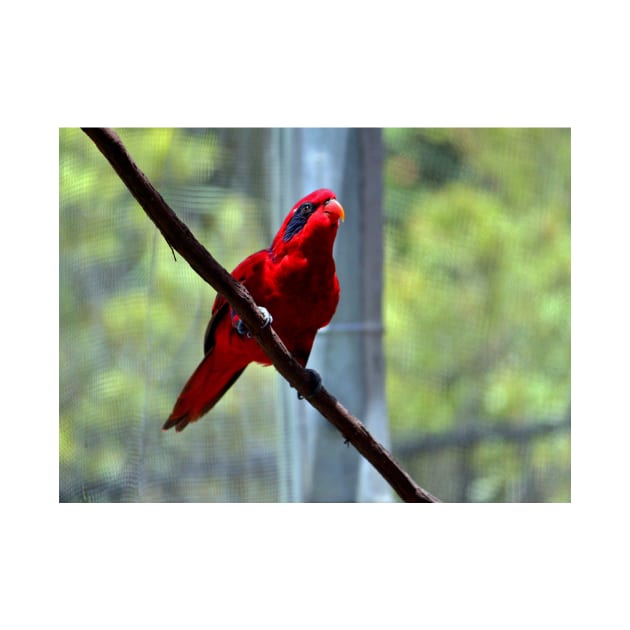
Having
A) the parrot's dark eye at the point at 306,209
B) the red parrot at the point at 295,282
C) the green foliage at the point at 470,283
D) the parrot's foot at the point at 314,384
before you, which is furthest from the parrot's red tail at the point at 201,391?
the green foliage at the point at 470,283

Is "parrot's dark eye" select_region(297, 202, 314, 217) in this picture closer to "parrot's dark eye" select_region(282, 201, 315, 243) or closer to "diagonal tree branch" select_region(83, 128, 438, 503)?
"parrot's dark eye" select_region(282, 201, 315, 243)

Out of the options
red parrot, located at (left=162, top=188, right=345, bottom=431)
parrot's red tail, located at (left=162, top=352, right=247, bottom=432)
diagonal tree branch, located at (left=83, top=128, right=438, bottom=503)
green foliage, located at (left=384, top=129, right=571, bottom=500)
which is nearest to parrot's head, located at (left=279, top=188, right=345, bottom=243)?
red parrot, located at (left=162, top=188, right=345, bottom=431)

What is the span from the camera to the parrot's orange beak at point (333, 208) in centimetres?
252

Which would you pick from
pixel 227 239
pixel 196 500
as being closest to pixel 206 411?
pixel 196 500

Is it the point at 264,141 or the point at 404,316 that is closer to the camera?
the point at 264,141

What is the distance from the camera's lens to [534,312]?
3.80m

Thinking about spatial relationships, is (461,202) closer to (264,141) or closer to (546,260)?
(546,260)

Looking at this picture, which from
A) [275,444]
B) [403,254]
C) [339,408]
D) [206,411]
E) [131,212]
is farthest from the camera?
[403,254]

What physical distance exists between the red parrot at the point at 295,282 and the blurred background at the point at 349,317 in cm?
50

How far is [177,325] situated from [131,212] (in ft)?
1.52

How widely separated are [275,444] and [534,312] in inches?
52.6

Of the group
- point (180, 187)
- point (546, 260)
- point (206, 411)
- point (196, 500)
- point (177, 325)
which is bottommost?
point (196, 500)

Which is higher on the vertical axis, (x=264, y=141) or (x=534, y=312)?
(x=264, y=141)

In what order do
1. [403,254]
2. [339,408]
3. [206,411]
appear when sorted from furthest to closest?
1. [403,254]
2. [206,411]
3. [339,408]
